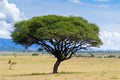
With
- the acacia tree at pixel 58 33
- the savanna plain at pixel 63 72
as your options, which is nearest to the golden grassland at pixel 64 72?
the savanna plain at pixel 63 72

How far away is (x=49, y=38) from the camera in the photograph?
43.0 meters

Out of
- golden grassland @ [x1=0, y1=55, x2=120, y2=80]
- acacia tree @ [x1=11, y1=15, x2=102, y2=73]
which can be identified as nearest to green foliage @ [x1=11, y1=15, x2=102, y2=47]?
acacia tree @ [x1=11, y1=15, x2=102, y2=73]

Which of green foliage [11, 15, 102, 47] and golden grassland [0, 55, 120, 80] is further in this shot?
green foliage [11, 15, 102, 47]

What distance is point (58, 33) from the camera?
42.0m

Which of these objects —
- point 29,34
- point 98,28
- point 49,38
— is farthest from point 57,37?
point 98,28

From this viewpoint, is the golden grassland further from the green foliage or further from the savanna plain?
the green foliage

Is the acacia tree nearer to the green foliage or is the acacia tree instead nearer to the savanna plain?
the green foliage

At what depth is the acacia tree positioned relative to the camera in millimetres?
42812

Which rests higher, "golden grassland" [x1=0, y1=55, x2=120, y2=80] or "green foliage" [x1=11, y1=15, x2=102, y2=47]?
"green foliage" [x1=11, y1=15, x2=102, y2=47]

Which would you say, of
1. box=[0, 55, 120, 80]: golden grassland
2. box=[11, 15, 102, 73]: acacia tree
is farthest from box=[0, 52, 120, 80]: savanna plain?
box=[11, 15, 102, 73]: acacia tree

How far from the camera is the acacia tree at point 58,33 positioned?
140ft

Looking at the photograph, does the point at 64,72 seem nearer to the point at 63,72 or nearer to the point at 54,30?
the point at 63,72

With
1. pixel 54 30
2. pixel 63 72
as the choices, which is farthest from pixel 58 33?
pixel 63 72

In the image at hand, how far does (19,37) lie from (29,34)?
4.76ft
